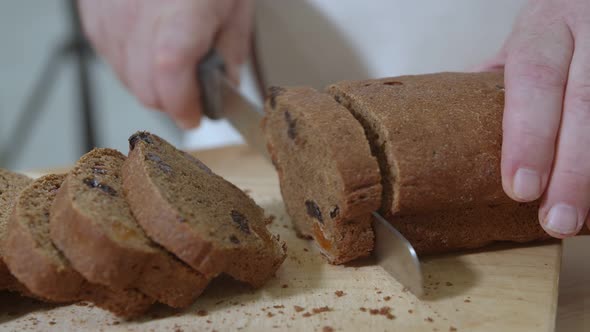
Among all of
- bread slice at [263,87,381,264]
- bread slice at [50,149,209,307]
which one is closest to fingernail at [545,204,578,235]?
bread slice at [263,87,381,264]

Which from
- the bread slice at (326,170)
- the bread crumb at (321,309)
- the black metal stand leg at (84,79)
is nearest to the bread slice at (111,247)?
the bread crumb at (321,309)

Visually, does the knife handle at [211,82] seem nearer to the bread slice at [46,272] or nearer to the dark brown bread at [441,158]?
the dark brown bread at [441,158]

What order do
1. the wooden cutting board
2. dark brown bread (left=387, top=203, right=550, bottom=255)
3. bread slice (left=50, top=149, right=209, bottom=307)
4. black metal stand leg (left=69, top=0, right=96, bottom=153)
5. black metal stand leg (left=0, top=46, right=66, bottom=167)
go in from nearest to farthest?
bread slice (left=50, top=149, right=209, bottom=307)
the wooden cutting board
dark brown bread (left=387, top=203, right=550, bottom=255)
black metal stand leg (left=69, top=0, right=96, bottom=153)
black metal stand leg (left=0, top=46, right=66, bottom=167)

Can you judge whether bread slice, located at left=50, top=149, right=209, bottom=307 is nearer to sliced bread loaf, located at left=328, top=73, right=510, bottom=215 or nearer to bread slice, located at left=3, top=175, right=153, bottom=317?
bread slice, located at left=3, top=175, right=153, bottom=317

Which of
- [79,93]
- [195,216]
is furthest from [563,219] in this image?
[79,93]

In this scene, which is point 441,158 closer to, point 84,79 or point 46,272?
point 46,272
